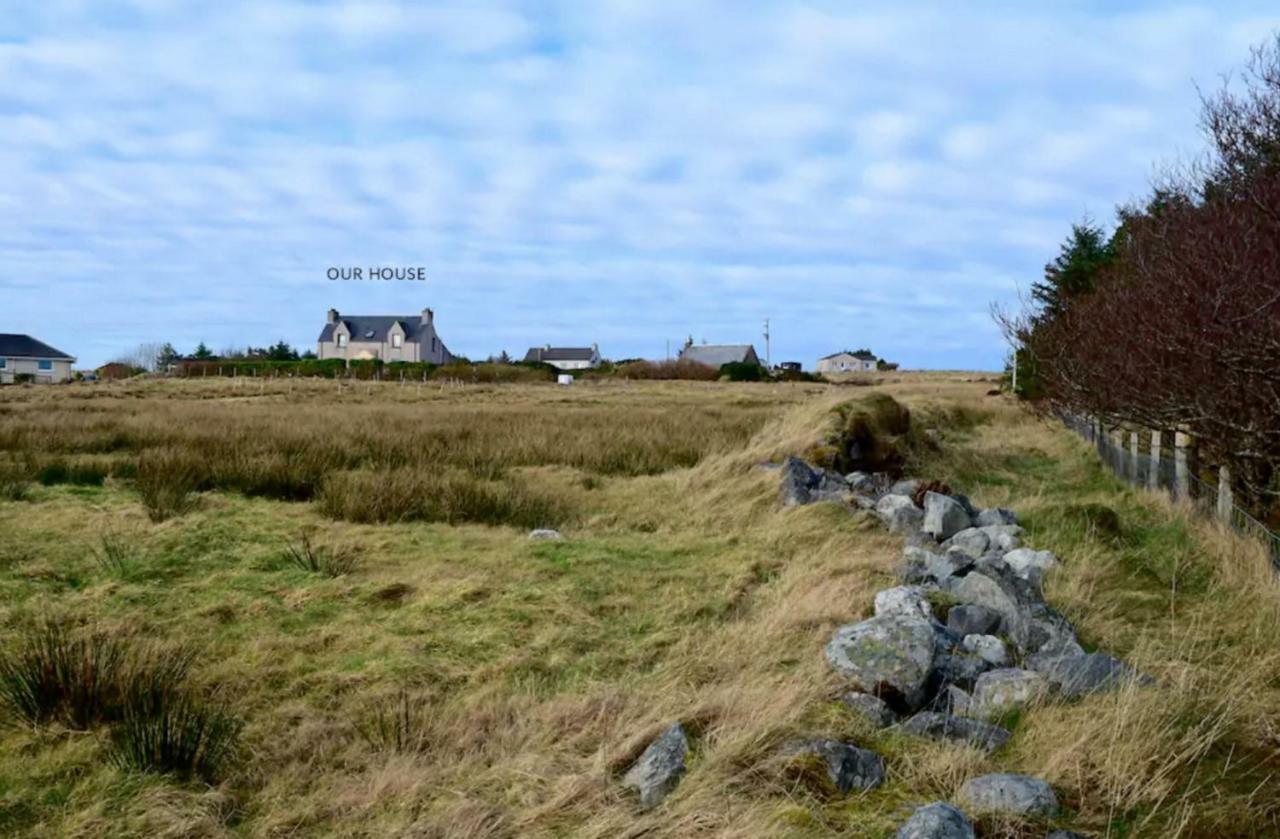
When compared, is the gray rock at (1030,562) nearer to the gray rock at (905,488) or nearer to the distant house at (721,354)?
the gray rock at (905,488)

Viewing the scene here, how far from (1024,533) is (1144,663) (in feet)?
13.1

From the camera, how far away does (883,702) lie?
14.8ft

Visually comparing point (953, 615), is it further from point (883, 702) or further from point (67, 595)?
point (67, 595)

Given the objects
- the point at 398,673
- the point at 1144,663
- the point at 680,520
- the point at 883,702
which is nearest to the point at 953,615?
the point at 1144,663

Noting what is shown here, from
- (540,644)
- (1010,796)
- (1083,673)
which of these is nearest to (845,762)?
(1010,796)

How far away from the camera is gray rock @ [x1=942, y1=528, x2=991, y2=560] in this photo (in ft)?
26.2

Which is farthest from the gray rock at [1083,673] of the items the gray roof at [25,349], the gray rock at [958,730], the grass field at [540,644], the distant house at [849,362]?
the distant house at [849,362]

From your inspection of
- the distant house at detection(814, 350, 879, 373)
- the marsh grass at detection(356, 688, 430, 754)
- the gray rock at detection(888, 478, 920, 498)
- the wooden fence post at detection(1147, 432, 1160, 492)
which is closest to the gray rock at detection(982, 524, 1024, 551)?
the gray rock at detection(888, 478, 920, 498)

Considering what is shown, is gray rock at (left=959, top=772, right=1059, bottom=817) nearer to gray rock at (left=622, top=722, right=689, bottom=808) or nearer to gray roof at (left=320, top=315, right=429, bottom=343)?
gray rock at (left=622, top=722, right=689, bottom=808)

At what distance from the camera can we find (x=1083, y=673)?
459cm

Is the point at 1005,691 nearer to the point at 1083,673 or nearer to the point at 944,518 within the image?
the point at 1083,673

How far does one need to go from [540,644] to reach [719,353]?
8216cm

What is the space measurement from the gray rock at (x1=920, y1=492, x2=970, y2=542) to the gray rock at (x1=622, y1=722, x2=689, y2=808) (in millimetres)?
5389

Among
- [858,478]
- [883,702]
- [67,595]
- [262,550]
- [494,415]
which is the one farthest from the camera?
[494,415]
